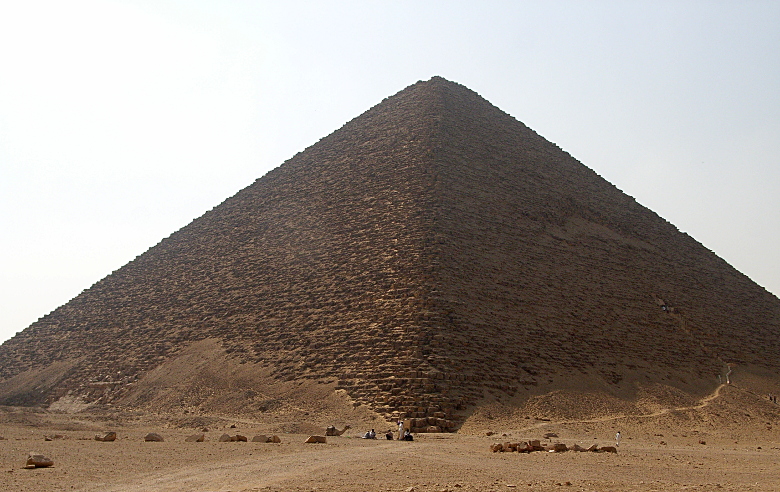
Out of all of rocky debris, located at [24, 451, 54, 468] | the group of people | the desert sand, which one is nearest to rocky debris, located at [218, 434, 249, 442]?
the desert sand

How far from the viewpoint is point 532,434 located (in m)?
14.1

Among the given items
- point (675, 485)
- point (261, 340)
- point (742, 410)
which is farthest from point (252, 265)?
point (675, 485)

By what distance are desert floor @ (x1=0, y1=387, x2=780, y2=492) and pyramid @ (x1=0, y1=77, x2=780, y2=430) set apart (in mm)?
1763

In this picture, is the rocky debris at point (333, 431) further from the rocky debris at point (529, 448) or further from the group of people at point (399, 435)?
the rocky debris at point (529, 448)

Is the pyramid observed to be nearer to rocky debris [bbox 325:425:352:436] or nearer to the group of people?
the group of people

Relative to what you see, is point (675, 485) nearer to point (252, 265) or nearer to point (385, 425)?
point (385, 425)

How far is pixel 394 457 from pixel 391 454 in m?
0.32

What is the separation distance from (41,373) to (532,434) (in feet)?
53.4

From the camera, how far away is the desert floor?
8.17 metres

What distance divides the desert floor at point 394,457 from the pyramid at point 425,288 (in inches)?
69.4

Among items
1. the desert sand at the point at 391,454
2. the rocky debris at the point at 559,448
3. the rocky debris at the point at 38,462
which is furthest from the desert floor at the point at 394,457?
the rocky debris at the point at 559,448

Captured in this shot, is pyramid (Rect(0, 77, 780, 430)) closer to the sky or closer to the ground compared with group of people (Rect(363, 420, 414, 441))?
closer to the sky

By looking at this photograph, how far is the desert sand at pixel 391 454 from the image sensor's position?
27.0 ft

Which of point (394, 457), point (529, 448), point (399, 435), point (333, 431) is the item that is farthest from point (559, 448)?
point (333, 431)
